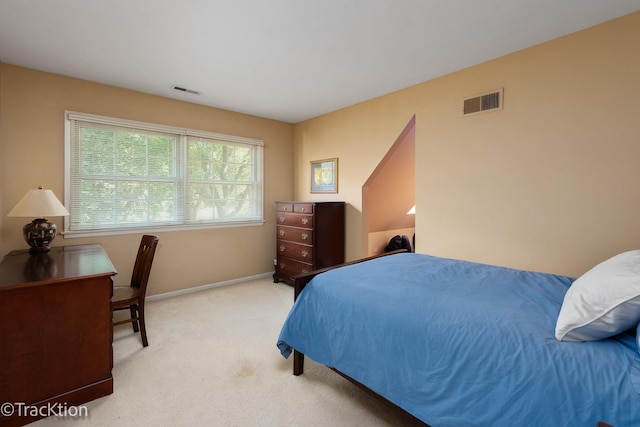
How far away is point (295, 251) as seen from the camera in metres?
4.13

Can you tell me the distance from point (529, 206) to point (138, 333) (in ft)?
12.1

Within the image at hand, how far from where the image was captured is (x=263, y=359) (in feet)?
7.67

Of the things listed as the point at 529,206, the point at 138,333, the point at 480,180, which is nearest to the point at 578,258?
the point at 529,206

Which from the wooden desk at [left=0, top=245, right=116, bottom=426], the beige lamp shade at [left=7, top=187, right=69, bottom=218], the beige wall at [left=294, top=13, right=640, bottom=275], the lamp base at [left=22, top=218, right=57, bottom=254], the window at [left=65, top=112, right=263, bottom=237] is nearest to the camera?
the wooden desk at [left=0, top=245, right=116, bottom=426]

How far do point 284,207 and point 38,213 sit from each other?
2600mm

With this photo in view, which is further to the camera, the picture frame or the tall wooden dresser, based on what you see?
the picture frame

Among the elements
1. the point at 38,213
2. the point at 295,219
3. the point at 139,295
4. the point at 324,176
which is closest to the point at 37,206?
the point at 38,213

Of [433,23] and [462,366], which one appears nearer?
[462,366]

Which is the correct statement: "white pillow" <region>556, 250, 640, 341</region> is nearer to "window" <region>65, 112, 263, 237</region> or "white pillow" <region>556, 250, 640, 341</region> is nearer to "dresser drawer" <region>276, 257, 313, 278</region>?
"dresser drawer" <region>276, 257, 313, 278</region>

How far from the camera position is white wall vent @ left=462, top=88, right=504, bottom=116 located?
269 centimetres

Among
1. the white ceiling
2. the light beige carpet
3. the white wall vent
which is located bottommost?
the light beige carpet

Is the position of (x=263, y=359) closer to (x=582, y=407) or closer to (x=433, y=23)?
(x=582, y=407)

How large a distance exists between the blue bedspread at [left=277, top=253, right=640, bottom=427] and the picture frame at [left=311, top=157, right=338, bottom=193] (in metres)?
2.28

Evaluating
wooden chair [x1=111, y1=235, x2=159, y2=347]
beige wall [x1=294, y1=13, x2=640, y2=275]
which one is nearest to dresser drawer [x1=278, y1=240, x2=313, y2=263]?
beige wall [x1=294, y1=13, x2=640, y2=275]
